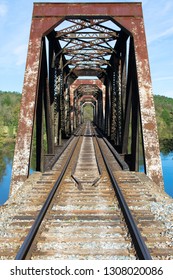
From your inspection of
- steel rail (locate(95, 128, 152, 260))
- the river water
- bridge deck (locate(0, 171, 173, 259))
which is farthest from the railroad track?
the river water

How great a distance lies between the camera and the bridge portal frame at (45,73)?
752 centimetres

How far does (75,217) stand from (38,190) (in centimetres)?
183

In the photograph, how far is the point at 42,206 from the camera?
526 cm

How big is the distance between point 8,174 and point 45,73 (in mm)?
39282

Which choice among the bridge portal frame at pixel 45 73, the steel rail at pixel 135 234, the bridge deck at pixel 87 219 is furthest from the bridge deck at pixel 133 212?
the bridge portal frame at pixel 45 73

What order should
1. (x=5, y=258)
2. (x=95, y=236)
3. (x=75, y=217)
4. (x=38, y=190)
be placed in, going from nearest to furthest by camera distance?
(x=5, y=258) → (x=95, y=236) → (x=75, y=217) → (x=38, y=190)

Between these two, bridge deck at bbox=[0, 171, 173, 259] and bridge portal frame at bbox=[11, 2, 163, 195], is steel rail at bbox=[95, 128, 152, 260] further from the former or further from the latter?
bridge portal frame at bbox=[11, 2, 163, 195]

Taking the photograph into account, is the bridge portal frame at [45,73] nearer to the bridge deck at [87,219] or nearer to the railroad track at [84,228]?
the bridge deck at [87,219]

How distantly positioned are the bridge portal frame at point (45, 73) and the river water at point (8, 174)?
88.7 ft

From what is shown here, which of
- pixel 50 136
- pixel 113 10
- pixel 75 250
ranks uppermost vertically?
pixel 113 10

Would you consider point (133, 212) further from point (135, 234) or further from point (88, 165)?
point (88, 165)

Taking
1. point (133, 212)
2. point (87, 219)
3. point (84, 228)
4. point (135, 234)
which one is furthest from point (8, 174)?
point (135, 234)
